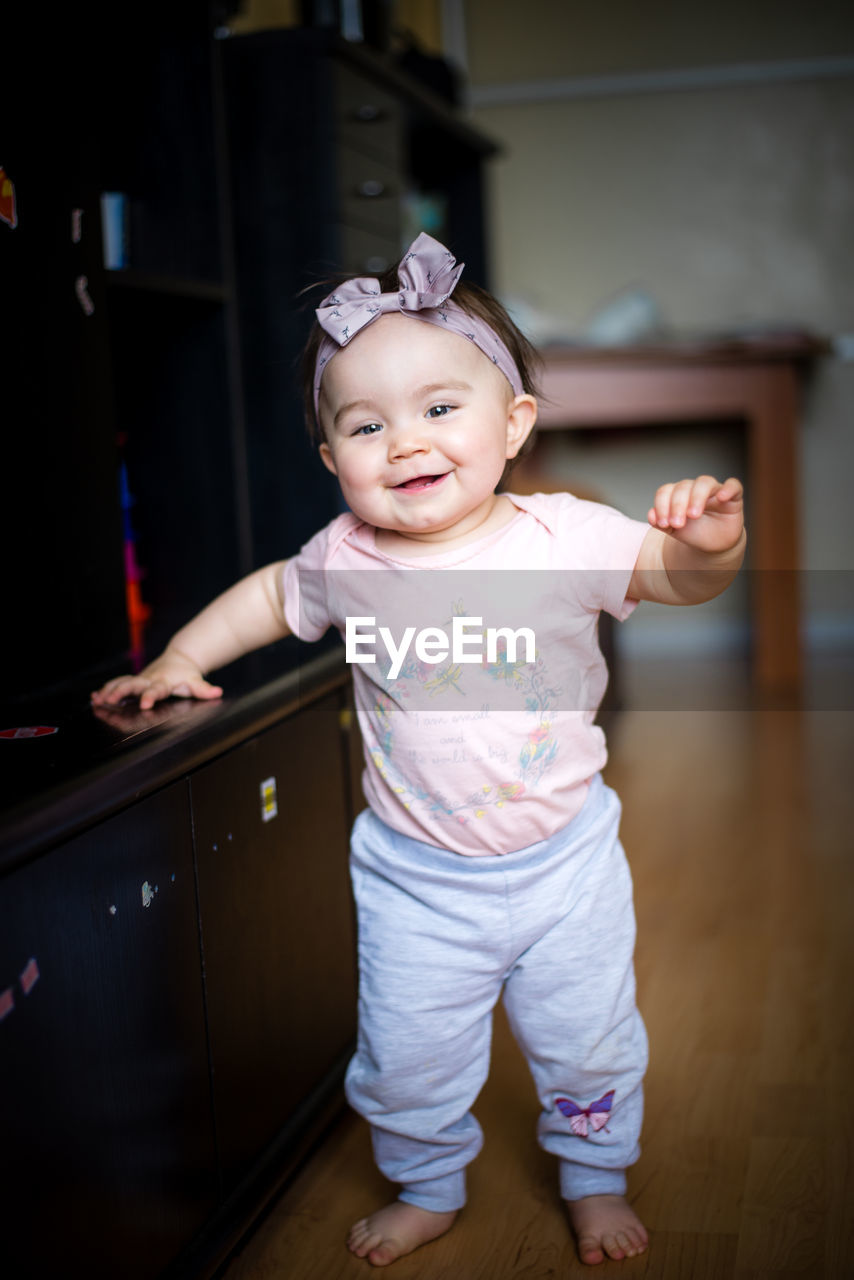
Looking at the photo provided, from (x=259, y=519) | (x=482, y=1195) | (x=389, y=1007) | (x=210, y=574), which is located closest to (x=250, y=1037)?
(x=389, y=1007)

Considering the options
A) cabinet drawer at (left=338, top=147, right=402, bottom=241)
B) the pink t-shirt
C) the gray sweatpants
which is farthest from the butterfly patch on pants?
cabinet drawer at (left=338, top=147, right=402, bottom=241)

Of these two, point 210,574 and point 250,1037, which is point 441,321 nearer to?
point 250,1037

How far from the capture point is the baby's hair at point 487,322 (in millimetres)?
1034

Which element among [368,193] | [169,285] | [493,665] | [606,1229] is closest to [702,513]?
[493,665]

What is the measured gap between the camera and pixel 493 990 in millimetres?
1097

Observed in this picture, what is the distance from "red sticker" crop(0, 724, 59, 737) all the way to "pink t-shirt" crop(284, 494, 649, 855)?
0.83 feet

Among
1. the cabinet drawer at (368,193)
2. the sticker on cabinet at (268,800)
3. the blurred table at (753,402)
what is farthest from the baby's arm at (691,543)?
the blurred table at (753,402)

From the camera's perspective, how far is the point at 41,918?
0.81 metres

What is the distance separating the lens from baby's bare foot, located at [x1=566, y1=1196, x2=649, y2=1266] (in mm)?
1090

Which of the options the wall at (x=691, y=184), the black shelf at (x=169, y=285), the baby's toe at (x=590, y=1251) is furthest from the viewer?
the wall at (x=691, y=184)

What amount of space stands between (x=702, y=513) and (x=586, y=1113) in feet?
1.80

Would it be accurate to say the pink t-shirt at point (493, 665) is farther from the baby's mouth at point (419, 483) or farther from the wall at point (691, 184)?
the wall at point (691, 184)

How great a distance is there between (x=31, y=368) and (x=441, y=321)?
467mm

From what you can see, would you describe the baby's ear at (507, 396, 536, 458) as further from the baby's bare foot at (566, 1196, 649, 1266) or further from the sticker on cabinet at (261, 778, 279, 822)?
the baby's bare foot at (566, 1196, 649, 1266)
